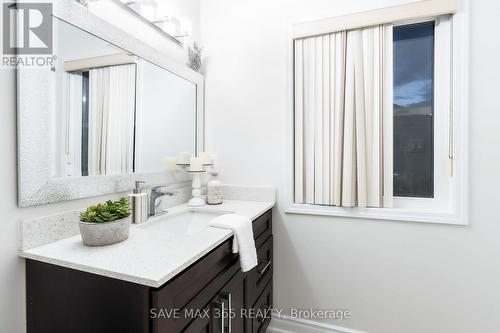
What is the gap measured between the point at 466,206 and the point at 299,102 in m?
1.09

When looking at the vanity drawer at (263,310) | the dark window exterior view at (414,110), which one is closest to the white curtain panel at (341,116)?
the dark window exterior view at (414,110)

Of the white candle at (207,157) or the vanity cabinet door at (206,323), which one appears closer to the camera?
the vanity cabinet door at (206,323)

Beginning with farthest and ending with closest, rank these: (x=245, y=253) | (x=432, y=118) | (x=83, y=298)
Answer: (x=432, y=118) → (x=245, y=253) → (x=83, y=298)

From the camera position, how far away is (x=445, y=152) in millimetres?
1479

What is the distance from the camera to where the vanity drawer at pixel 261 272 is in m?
1.36

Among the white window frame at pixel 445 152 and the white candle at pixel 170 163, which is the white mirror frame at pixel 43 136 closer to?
the white candle at pixel 170 163

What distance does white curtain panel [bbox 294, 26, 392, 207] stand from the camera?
1521 mm

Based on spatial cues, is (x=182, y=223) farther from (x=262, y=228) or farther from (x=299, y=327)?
(x=299, y=327)

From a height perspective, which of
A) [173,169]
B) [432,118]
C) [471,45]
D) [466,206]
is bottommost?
[466,206]

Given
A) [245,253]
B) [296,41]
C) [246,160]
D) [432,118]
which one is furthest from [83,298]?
[432,118]

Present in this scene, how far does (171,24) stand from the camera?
5.28ft

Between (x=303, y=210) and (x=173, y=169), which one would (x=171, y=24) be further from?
(x=303, y=210)

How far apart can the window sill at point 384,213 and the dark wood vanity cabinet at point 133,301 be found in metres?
0.72

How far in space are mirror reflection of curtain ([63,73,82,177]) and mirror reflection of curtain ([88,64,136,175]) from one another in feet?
0.17
